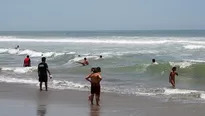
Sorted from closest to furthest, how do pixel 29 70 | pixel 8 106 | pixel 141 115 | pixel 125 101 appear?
pixel 141 115
pixel 8 106
pixel 125 101
pixel 29 70

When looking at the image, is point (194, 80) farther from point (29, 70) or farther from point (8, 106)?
point (8, 106)

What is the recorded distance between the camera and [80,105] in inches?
447

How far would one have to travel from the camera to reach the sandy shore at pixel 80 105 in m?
10.1

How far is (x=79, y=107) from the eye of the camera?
10969mm

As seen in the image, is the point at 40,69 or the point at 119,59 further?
the point at 119,59

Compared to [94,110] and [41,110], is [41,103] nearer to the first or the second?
[41,110]

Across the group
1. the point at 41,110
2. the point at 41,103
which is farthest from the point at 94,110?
the point at 41,103

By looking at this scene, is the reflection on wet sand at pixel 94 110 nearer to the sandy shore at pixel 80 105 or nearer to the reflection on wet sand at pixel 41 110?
the sandy shore at pixel 80 105

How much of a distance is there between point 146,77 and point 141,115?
9.98 metres

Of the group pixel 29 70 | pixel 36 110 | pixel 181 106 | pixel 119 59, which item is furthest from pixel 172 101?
pixel 119 59

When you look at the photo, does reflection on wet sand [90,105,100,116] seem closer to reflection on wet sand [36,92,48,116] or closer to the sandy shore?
the sandy shore

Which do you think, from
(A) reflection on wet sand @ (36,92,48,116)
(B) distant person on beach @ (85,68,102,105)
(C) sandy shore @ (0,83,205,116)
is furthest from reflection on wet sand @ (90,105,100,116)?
(A) reflection on wet sand @ (36,92,48,116)

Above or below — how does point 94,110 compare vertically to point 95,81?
below

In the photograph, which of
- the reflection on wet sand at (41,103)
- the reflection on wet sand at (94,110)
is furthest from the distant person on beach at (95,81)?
the reflection on wet sand at (41,103)
